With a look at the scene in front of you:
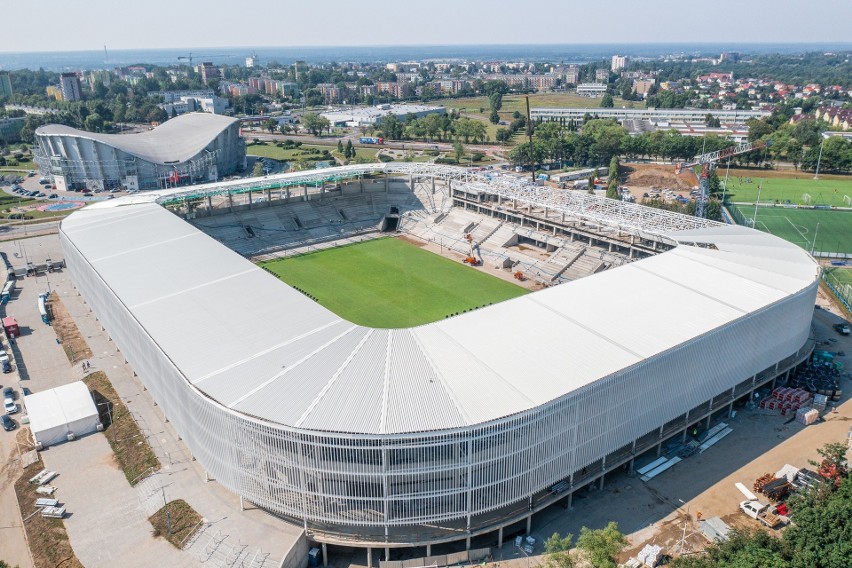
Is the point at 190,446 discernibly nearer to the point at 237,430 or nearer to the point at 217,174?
the point at 237,430

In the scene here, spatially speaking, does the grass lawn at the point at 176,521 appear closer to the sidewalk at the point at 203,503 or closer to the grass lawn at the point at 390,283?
the sidewalk at the point at 203,503

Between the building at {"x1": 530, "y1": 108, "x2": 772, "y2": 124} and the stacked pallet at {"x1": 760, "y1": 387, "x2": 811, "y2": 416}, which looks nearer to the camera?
the stacked pallet at {"x1": 760, "y1": 387, "x2": 811, "y2": 416}

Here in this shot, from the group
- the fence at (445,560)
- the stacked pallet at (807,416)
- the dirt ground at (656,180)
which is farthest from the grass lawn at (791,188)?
the fence at (445,560)

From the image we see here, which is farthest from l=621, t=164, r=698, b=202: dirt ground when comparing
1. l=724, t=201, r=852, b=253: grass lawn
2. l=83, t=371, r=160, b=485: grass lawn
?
l=83, t=371, r=160, b=485: grass lawn

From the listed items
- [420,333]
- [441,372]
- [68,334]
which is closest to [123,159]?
[68,334]

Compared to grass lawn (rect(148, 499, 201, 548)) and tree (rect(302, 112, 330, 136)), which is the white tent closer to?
grass lawn (rect(148, 499, 201, 548))

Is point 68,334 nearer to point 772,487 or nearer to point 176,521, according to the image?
point 176,521
